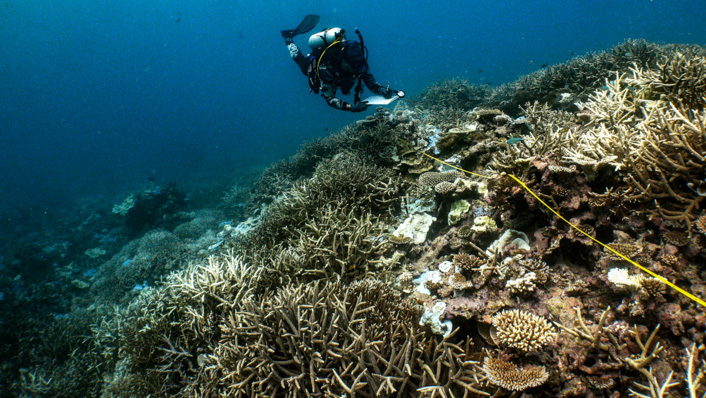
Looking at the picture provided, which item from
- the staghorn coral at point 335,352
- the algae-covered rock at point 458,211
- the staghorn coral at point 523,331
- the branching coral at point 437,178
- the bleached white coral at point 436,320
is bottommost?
the staghorn coral at point 335,352

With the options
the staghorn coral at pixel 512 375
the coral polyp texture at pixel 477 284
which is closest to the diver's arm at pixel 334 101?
the coral polyp texture at pixel 477 284

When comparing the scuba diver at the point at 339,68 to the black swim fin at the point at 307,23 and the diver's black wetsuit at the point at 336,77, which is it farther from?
the black swim fin at the point at 307,23

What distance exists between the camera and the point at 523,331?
6.67 feet

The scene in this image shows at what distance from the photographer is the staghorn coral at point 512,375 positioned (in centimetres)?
182

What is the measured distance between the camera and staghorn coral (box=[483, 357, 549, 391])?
1820mm

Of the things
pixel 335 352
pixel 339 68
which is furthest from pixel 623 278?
pixel 339 68

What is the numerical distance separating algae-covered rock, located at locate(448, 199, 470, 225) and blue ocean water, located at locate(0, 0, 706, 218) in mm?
65025

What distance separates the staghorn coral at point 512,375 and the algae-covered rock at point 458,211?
6.54 feet

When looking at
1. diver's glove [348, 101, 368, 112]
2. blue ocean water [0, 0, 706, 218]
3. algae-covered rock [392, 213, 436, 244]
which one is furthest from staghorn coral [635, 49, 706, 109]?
blue ocean water [0, 0, 706, 218]

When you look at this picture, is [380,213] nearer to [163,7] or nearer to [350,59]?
[350,59]

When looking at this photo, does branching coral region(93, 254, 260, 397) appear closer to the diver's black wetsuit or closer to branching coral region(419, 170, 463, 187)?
branching coral region(419, 170, 463, 187)

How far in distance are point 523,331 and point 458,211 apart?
1.97 m

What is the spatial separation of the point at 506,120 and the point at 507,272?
357 centimetres

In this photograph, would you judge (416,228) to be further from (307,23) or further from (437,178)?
(307,23)
